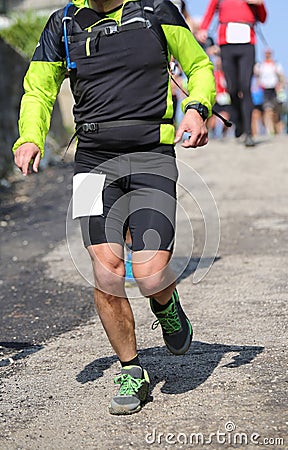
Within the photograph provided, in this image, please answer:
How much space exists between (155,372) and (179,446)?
1.03 metres

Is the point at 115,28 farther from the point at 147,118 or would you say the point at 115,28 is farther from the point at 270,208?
the point at 270,208

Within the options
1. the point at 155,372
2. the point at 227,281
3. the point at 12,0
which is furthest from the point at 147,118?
the point at 12,0

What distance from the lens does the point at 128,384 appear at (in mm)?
3980

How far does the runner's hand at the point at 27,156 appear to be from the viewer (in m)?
3.88

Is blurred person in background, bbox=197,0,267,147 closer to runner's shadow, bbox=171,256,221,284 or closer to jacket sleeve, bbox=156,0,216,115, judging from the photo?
runner's shadow, bbox=171,256,221,284

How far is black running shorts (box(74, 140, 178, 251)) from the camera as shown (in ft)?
13.0

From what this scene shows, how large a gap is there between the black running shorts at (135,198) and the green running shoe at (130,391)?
1.90 feet

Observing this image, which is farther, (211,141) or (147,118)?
(211,141)

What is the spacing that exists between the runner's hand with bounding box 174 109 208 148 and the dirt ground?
0.52 m

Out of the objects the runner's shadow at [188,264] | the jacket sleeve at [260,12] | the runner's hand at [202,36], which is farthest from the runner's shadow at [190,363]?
the jacket sleeve at [260,12]

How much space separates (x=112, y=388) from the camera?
4.32 meters

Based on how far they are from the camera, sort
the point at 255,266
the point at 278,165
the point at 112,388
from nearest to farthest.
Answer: the point at 112,388 < the point at 255,266 < the point at 278,165

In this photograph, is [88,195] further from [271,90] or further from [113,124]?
[271,90]

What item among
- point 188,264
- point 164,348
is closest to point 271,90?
point 188,264
